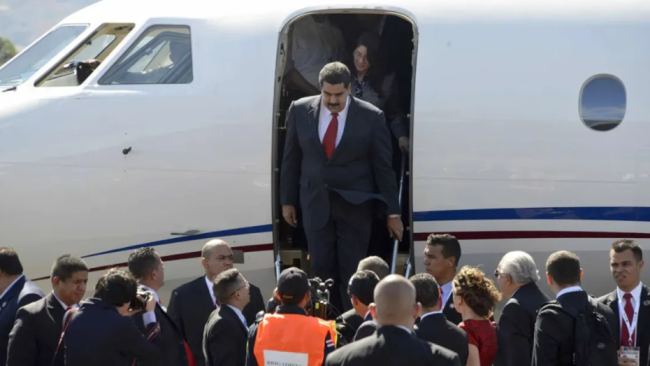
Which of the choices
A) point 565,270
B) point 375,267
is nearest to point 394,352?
point 375,267

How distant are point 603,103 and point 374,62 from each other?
265cm

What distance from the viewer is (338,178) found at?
30.3 feet

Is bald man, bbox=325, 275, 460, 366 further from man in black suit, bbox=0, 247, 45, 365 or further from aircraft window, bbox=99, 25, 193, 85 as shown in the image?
aircraft window, bbox=99, 25, 193, 85

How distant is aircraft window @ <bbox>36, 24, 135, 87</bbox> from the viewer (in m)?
9.96

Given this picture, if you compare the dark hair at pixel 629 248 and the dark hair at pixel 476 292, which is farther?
the dark hair at pixel 629 248

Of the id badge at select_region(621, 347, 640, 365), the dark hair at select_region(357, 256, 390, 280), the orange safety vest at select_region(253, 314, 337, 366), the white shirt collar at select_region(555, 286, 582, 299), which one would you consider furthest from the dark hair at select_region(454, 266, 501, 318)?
the id badge at select_region(621, 347, 640, 365)

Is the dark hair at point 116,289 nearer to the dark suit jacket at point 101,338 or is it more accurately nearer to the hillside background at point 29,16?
the dark suit jacket at point 101,338

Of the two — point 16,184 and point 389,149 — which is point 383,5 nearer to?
point 389,149

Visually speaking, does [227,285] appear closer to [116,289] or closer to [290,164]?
[116,289]

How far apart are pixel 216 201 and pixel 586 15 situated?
13.2ft

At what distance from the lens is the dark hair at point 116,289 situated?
6727mm

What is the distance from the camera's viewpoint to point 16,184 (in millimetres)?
9531

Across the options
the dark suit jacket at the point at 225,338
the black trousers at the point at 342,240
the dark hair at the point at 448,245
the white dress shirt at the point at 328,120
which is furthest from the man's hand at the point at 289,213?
the dark suit jacket at the point at 225,338

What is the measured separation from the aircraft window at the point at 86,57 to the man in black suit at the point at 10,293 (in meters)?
2.42
